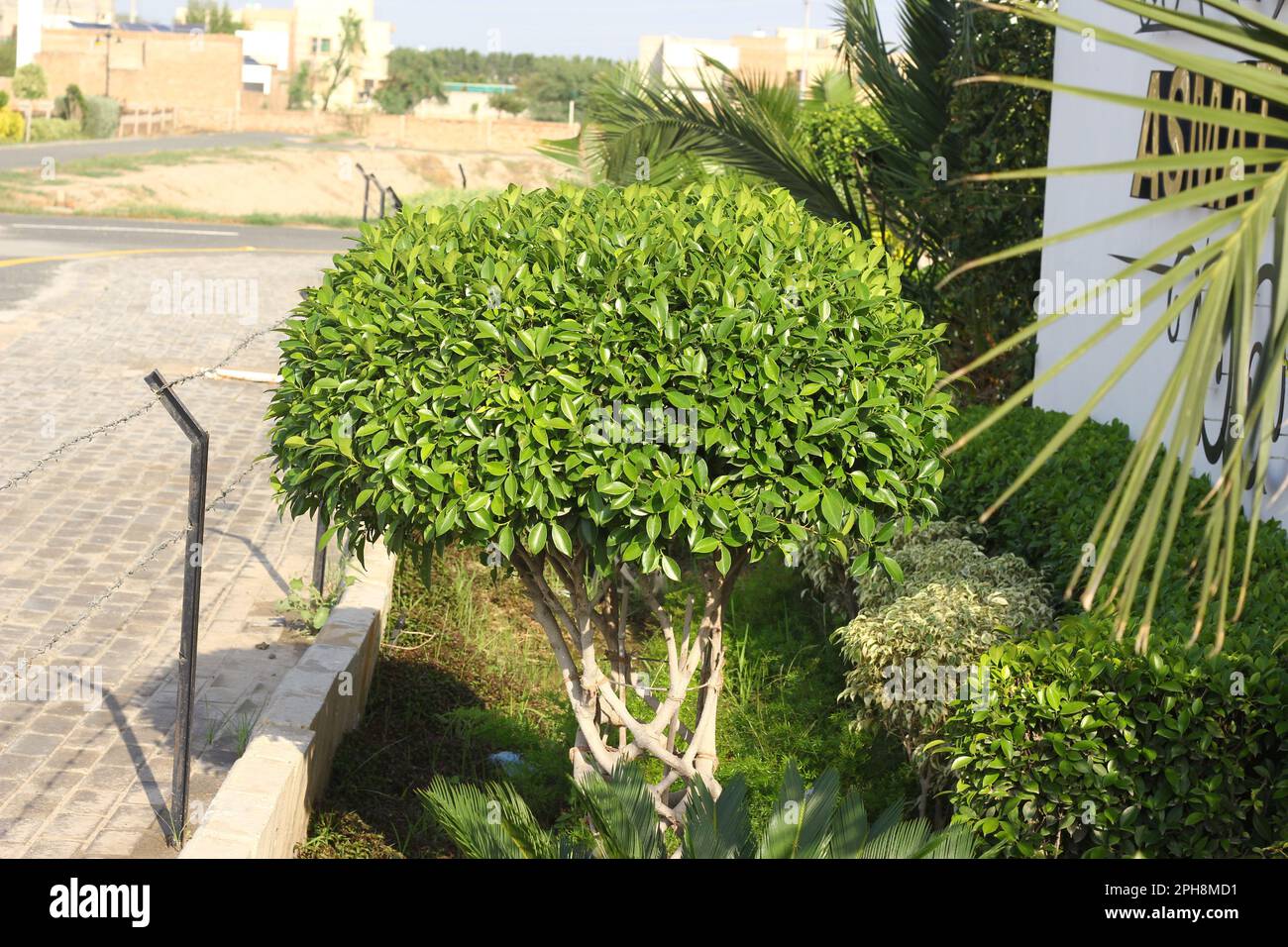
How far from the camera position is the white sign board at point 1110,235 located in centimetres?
622

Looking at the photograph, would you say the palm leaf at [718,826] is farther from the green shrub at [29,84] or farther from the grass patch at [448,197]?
the green shrub at [29,84]

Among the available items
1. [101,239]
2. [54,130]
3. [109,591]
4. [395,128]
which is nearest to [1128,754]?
[109,591]

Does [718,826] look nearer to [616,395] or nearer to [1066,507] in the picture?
Result: [616,395]

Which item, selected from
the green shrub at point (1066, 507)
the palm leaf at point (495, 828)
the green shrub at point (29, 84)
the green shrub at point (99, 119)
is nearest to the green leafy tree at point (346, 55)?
the green shrub at point (29, 84)

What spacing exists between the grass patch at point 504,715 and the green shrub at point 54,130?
162 ft

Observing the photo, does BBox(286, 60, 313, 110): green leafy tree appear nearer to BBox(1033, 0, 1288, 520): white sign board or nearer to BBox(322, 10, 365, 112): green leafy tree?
BBox(322, 10, 365, 112): green leafy tree

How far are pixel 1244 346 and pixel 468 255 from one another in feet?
9.31

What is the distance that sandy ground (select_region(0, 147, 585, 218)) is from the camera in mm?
32281

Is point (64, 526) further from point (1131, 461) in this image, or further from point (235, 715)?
point (1131, 461)

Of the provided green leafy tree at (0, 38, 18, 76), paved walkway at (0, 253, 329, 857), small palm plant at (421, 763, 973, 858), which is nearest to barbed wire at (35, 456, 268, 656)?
paved walkway at (0, 253, 329, 857)

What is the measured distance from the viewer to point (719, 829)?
3.85 metres

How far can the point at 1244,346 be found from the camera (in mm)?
1953

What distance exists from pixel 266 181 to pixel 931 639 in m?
40.0
